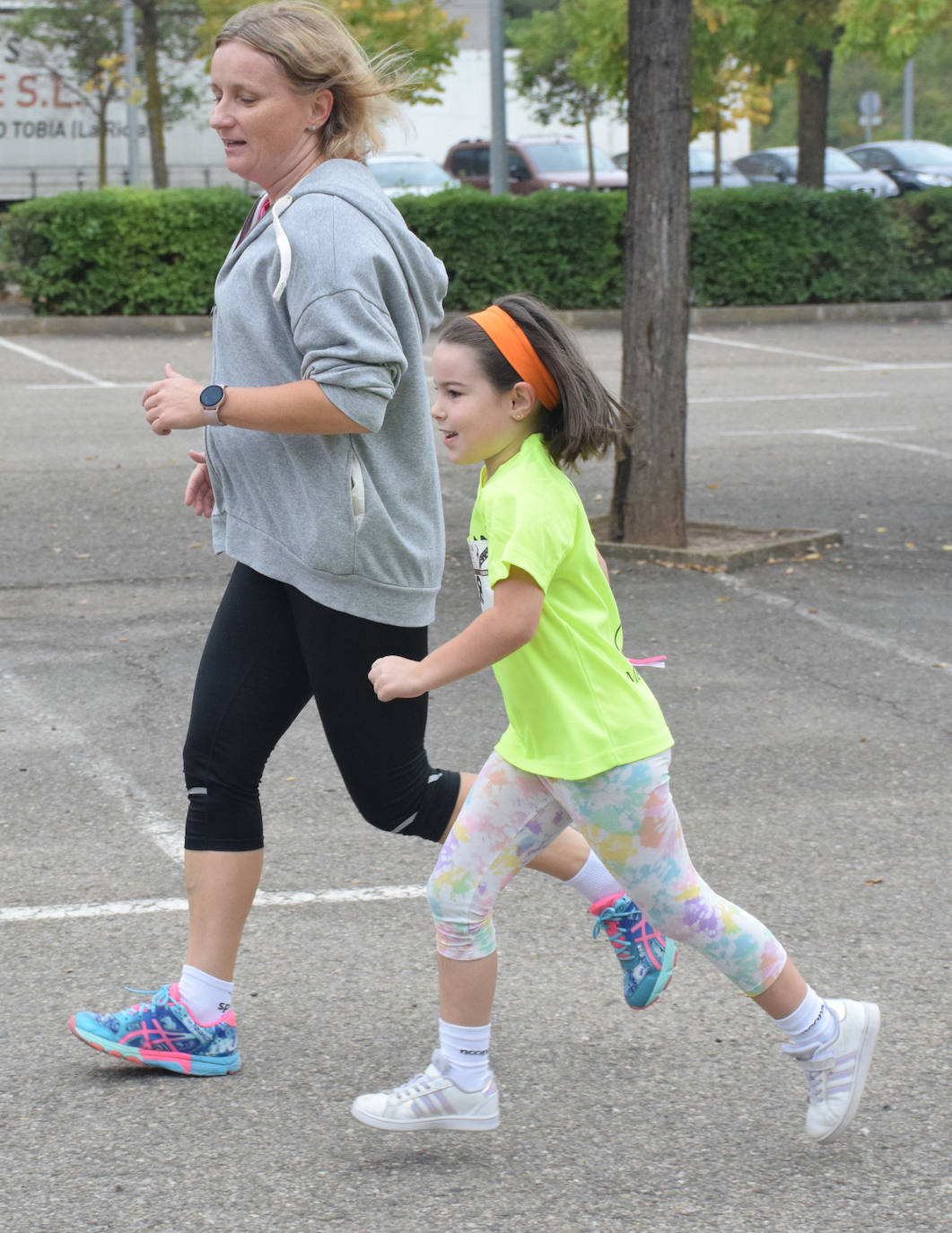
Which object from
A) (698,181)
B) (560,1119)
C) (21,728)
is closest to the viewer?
(560,1119)

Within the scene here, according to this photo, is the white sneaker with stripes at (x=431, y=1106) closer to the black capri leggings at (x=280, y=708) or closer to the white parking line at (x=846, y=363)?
the black capri leggings at (x=280, y=708)

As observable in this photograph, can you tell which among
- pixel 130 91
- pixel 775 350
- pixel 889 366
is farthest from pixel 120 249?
pixel 130 91

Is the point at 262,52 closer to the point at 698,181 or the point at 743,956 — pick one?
the point at 743,956

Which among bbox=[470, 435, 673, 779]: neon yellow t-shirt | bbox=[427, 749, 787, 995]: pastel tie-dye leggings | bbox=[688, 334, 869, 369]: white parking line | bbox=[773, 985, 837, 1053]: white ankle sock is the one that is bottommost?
bbox=[688, 334, 869, 369]: white parking line

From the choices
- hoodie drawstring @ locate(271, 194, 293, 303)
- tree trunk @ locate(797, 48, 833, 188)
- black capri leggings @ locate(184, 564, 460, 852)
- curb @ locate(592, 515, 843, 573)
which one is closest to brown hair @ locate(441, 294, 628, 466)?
hoodie drawstring @ locate(271, 194, 293, 303)

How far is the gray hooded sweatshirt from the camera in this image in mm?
2906

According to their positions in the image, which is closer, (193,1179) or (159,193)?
(193,1179)

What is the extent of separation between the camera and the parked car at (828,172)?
3019 cm

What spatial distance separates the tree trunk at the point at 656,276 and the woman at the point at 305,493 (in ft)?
15.5

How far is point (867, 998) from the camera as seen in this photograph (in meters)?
3.55

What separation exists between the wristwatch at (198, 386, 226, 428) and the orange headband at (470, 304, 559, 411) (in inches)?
18.8

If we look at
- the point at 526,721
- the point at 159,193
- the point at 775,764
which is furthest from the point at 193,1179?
the point at 159,193

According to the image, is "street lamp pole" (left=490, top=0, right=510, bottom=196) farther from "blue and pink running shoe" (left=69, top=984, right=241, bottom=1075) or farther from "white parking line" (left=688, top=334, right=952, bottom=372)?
"blue and pink running shoe" (left=69, top=984, right=241, bottom=1075)

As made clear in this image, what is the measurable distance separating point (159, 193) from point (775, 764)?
15656 mm
